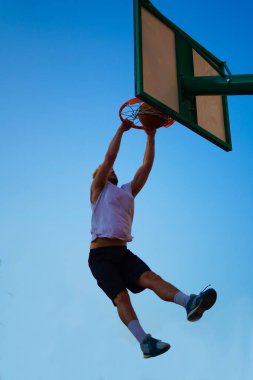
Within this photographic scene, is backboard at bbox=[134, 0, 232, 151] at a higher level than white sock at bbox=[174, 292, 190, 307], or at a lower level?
higher

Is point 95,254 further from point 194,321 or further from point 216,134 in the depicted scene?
point 216,134

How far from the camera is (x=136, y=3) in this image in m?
5.64

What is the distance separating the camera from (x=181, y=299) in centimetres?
598

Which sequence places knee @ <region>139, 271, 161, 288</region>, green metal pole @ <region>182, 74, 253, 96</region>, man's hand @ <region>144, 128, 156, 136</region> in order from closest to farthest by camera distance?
green metal pole @ <region>182, 74, 253, 96</region> < knee @ <region>139, 271, 161, 288</region> < man's hand @ <region>144, 128, 156, 136</region>

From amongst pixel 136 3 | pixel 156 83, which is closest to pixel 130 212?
pixel 156 83

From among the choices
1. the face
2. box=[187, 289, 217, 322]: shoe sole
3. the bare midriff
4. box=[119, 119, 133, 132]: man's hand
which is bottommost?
box=[187, 289, 217, 322]: shoe sole

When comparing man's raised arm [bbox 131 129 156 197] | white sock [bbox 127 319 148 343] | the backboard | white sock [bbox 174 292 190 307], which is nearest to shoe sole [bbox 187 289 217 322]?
white sock [bbox 174 292 190 307]

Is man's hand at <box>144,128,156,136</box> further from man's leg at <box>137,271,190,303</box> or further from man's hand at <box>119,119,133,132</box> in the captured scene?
man's leg at <box>137,271,190,303</box>

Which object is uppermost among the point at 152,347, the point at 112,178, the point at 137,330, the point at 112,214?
the point at 112,178

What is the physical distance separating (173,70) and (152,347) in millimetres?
2861

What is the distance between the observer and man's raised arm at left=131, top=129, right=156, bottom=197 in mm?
7340

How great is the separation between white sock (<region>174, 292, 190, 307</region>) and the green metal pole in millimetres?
2135

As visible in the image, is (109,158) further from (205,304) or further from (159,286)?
(205,304)

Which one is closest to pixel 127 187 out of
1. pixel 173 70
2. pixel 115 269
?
pixel 115 269
